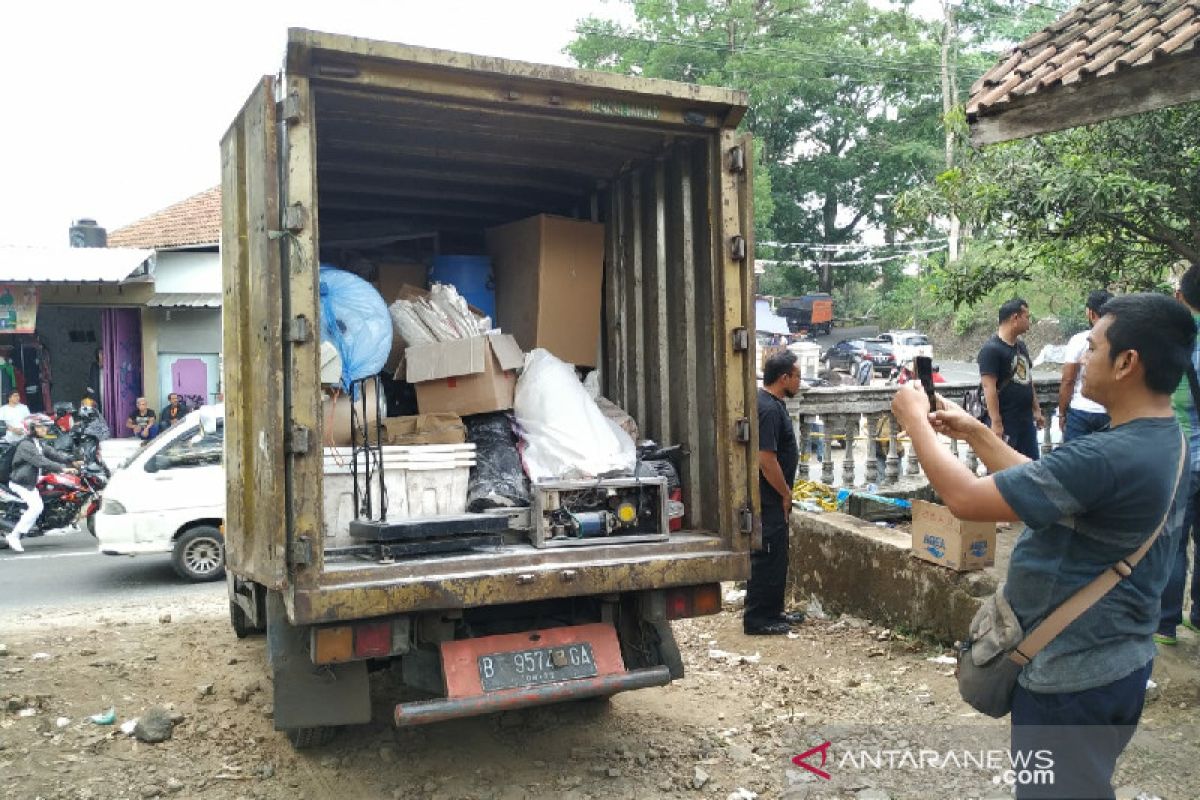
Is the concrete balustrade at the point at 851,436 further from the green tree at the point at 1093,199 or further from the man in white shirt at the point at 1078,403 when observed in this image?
the man in white shirt at the point at 1078,403

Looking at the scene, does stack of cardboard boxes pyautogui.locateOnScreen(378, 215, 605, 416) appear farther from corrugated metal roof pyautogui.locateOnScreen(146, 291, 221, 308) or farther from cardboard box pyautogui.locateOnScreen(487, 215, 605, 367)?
corrugated metal roof pyautogui.locateOnScreen(146, 291, 221, 308)

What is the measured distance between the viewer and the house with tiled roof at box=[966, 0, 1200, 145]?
4.57 m

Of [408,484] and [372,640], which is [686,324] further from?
[372,640]

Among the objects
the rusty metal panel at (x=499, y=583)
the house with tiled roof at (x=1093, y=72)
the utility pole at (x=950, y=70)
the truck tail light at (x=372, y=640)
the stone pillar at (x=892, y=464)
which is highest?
the utility pole at (x=950, y=70)

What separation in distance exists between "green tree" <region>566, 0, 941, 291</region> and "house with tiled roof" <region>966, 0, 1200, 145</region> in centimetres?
2489

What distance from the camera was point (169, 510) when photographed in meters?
7.79

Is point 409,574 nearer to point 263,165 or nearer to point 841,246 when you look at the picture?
point 263,165

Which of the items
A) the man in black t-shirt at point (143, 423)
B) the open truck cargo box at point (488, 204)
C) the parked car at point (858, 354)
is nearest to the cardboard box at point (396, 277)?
the open truck cargo box at point (488, 204)

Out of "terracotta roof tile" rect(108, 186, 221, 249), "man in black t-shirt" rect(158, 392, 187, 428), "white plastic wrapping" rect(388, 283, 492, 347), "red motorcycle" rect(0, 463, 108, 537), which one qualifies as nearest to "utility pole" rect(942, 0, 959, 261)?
"terracotta roof tile" rect(108, 186, 221, 249)

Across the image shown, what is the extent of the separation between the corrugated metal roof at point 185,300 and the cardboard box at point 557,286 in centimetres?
1320

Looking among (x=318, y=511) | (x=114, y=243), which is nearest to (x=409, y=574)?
(x=318, y=511)

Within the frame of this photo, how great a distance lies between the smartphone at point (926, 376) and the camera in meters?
2.49

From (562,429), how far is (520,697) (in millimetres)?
1289

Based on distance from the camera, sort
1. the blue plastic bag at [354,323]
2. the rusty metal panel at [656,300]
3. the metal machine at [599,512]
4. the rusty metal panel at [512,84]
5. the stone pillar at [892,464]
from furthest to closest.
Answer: the stone pillar at [892,464], the rusty metal panel at [656,300], the blue plastic bag at [354,323], the metal machine at [599,512], the rusty metal panel at [512,84]
